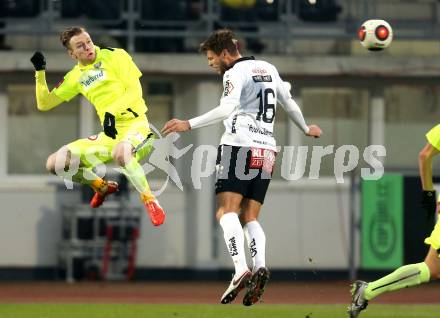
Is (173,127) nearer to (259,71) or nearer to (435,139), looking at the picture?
(259,71)

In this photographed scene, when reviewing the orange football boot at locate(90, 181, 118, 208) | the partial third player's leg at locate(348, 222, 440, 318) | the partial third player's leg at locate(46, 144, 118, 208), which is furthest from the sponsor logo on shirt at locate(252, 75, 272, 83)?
the orange football boot at locate(90, 181, 118, 208)

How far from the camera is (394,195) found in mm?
25938

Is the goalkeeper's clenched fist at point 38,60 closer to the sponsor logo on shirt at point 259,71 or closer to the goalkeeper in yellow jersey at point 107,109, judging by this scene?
the goalkeeper in yellow jersey at point 107,109

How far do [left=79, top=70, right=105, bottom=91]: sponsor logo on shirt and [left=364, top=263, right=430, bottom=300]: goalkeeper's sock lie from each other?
12.0 ft

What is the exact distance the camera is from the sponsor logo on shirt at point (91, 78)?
16484 millimetres

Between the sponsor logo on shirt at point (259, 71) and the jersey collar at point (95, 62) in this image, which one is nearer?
the sponsor logo on shirt at point (259, 71)

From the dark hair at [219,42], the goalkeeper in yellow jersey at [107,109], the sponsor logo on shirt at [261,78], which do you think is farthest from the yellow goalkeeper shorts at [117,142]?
the sponsor logo on shirt at [261,78]

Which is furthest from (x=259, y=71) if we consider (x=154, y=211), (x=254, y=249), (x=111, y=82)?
(x=154, y=211)

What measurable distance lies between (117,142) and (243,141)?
1937 mm

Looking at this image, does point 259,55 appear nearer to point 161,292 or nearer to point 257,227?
point 161,292

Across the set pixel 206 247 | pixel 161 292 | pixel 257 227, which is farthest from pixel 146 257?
pixel 257 227

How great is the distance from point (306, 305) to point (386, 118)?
25.6ft

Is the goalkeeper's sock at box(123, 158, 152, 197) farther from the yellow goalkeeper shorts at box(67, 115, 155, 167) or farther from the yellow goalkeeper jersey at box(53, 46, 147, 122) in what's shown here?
the yellow goalkeeper jersey at box(53, 46, 147, 122)

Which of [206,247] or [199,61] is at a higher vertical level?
[199,61]
